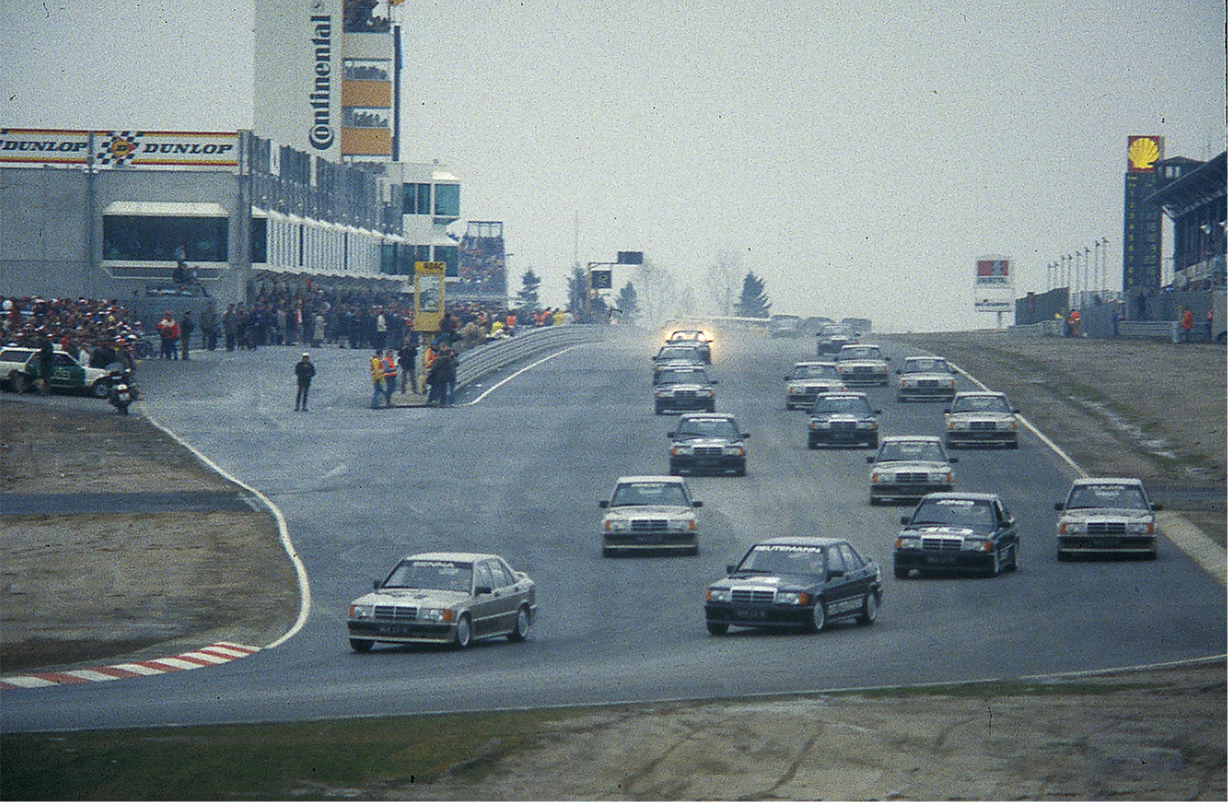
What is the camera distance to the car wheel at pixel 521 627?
2170cm

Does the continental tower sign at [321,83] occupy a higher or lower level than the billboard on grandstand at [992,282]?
higher

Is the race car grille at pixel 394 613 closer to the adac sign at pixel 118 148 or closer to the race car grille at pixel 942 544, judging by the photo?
the race car grille at pixel 942 544

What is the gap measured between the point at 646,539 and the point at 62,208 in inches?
2041

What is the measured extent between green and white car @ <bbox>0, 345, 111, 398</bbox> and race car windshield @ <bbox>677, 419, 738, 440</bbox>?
18.8m

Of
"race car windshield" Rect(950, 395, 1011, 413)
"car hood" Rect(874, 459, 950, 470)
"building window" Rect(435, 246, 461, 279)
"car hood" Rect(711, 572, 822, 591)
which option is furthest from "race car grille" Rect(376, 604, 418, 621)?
"building window" Rect(435, 246, 461, 279)

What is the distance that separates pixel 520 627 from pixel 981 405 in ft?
75.1

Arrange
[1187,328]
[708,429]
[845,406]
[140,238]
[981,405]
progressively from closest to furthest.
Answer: [708,429] → [981,405] → [845,406] → [1187,328] → [140,238]

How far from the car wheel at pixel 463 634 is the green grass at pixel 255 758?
536cm

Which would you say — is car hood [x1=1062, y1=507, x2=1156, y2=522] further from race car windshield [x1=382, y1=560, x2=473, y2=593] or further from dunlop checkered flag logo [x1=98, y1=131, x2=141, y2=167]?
dunlop checkered flag logo [x1=98, y1=131, x2=141, y2=167]

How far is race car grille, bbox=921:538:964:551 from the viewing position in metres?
25.5

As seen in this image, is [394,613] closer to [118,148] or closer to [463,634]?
[463,634]

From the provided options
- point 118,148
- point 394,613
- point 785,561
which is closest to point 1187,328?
point 118,148

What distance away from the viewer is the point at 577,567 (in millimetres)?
27531

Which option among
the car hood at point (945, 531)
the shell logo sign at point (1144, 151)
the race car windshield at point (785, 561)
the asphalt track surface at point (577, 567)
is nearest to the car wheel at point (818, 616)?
the asphalt track surface at point (577, 567)
